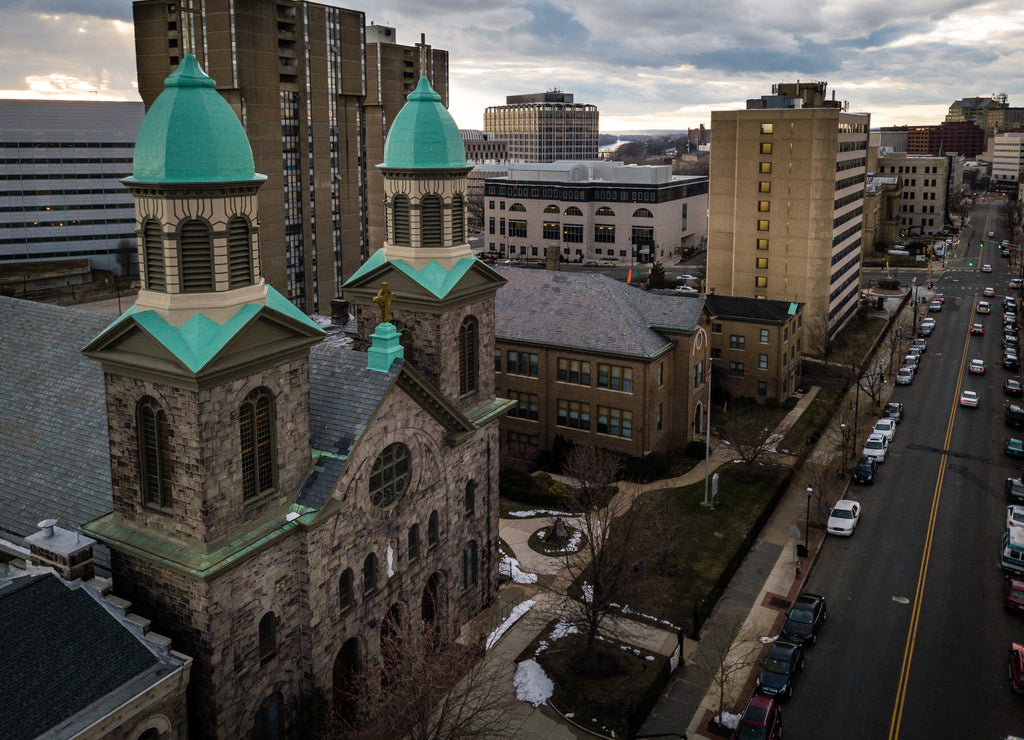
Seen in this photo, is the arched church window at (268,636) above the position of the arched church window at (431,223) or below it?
below

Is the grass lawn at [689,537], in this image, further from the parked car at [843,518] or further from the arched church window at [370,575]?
the arched church window at [370,575]

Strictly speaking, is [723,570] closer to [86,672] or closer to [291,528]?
[291,528]

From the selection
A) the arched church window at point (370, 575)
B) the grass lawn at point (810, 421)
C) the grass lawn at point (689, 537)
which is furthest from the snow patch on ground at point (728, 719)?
the grass lawn at point (810, 421)

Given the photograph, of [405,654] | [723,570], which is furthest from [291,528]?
[723,570]

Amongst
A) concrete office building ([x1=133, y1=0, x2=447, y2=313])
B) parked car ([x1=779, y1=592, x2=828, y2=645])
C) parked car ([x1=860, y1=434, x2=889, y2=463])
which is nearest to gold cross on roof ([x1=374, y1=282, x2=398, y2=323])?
parked car ([x1=779, y1=592, x2=828, y2=645])

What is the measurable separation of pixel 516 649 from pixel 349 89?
299 ft

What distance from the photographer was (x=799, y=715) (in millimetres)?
34281

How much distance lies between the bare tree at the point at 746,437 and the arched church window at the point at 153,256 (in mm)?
41908

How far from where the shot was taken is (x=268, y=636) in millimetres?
27422

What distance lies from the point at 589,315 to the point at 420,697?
3926 cm

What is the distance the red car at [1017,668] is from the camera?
3478 cm

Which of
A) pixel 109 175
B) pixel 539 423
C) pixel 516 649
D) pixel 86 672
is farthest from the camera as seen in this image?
pixel 109 175

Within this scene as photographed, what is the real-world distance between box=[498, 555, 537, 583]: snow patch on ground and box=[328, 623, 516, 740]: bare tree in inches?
376

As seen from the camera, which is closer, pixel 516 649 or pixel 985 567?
pixel 516 649
